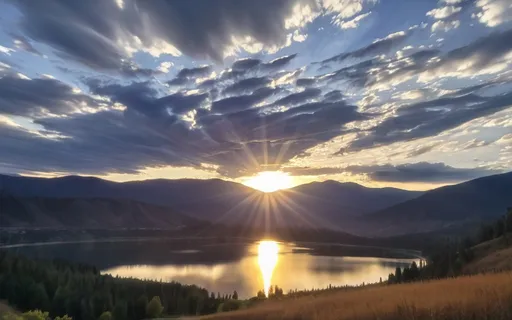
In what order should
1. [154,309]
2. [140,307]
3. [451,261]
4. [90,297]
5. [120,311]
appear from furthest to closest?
[90,297]
[140,307]
[120,311]
[154,309]
[451,261]

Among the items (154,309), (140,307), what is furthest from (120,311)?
(154,309)

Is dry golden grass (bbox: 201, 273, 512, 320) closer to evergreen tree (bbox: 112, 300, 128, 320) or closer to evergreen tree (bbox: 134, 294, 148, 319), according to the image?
evergreen tree (bbox: 112, 300, 128, 320)

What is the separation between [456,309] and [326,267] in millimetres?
172452

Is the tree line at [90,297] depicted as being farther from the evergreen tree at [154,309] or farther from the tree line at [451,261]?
the tree line at [451,261]

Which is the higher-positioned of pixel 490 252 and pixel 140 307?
pixel 490 252

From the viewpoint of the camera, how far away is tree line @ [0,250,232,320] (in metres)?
80.4

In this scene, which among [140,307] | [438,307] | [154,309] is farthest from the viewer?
[140,307]

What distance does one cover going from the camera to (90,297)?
274 feet

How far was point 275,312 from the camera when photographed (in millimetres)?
13977

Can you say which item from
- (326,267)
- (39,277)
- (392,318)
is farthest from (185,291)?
(392,318)

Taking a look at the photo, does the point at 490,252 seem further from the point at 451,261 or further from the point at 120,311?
the point at 120,311

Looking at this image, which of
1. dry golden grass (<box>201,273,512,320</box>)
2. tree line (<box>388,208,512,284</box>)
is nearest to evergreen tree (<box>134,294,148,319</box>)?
tree line (<box>388,208,512,284</box>)

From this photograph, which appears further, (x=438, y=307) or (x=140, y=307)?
(x=140, y=307)

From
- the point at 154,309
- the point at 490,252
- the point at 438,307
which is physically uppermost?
the point at 490,252
